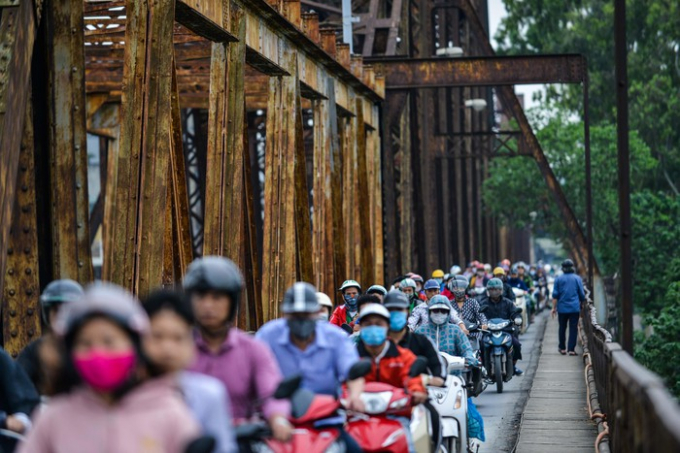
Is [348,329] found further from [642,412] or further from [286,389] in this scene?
[286,389]

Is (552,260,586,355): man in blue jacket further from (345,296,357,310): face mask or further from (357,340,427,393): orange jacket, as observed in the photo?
(357,340,427,393): orange jacket

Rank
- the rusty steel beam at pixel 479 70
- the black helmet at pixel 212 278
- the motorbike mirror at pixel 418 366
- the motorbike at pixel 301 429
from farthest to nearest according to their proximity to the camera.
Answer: the rusty steel beam at pixel 479 70 → the motorbike mirror at pixel 418 366 → the motorbike at pixel 301 429 → the black helmet at pixel 212 278

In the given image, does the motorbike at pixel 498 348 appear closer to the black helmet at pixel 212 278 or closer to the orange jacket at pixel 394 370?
the orange jacket at pixel 394 370

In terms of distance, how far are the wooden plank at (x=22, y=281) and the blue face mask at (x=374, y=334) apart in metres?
2.36

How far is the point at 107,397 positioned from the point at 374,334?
15.3ft

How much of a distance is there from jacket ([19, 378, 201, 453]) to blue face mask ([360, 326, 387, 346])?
4.48 m

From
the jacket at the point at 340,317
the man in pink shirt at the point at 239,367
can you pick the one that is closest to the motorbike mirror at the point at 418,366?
the man in pink shirt at the point at 239,367

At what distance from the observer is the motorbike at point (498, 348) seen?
19.6 metres

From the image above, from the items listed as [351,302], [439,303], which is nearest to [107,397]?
[439,303]

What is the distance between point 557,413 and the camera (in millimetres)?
17000

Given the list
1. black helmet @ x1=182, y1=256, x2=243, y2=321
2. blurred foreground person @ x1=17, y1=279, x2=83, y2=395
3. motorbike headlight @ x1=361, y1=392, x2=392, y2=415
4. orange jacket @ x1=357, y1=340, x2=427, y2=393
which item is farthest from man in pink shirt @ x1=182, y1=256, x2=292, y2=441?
orange jacket @ x1=357, y1=340, x2=427, y2=393

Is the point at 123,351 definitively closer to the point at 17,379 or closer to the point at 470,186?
the point at 17,379

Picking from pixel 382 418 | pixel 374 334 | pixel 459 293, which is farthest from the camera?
pixel 459 293

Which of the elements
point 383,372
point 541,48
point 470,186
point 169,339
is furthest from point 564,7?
point 169,339
